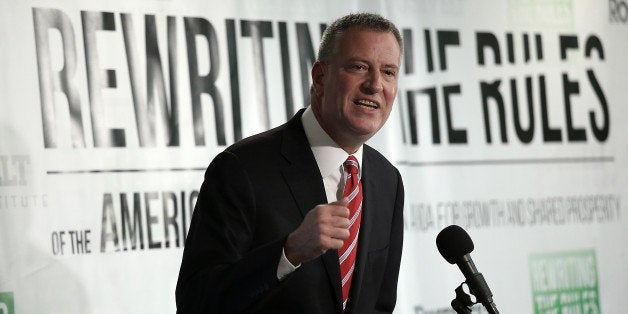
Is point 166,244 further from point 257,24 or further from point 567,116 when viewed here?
point 567,116

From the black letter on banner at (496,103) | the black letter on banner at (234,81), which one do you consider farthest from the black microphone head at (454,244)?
the black letter on banner at (496,103)

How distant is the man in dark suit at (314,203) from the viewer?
2391mm

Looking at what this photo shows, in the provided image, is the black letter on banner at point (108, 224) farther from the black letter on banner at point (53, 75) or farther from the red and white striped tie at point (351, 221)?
the red and white striped tie at point (351, 221)

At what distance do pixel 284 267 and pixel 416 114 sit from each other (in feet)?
8.91

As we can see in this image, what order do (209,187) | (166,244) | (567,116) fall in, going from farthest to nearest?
1. (567,116)
2. (166,244)
3. (209,187)

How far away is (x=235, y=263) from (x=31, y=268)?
5.85 ft

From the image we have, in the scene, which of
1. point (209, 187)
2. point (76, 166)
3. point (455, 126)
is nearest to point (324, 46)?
point (209, 187)

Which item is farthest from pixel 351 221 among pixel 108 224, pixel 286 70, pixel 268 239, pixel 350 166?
pixel 286 70

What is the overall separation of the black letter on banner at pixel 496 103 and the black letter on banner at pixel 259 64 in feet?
4.13

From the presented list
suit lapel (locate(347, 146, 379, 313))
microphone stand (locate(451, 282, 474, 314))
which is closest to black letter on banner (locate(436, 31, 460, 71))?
suit lapel (locate(347, 146, 379, 313))

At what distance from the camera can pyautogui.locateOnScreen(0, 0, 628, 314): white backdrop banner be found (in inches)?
156

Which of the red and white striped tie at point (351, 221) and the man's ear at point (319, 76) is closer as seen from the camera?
the red and white striped tie at point (351, 221)

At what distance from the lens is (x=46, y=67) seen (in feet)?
13.1

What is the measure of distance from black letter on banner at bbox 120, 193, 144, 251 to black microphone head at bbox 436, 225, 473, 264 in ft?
6.45
